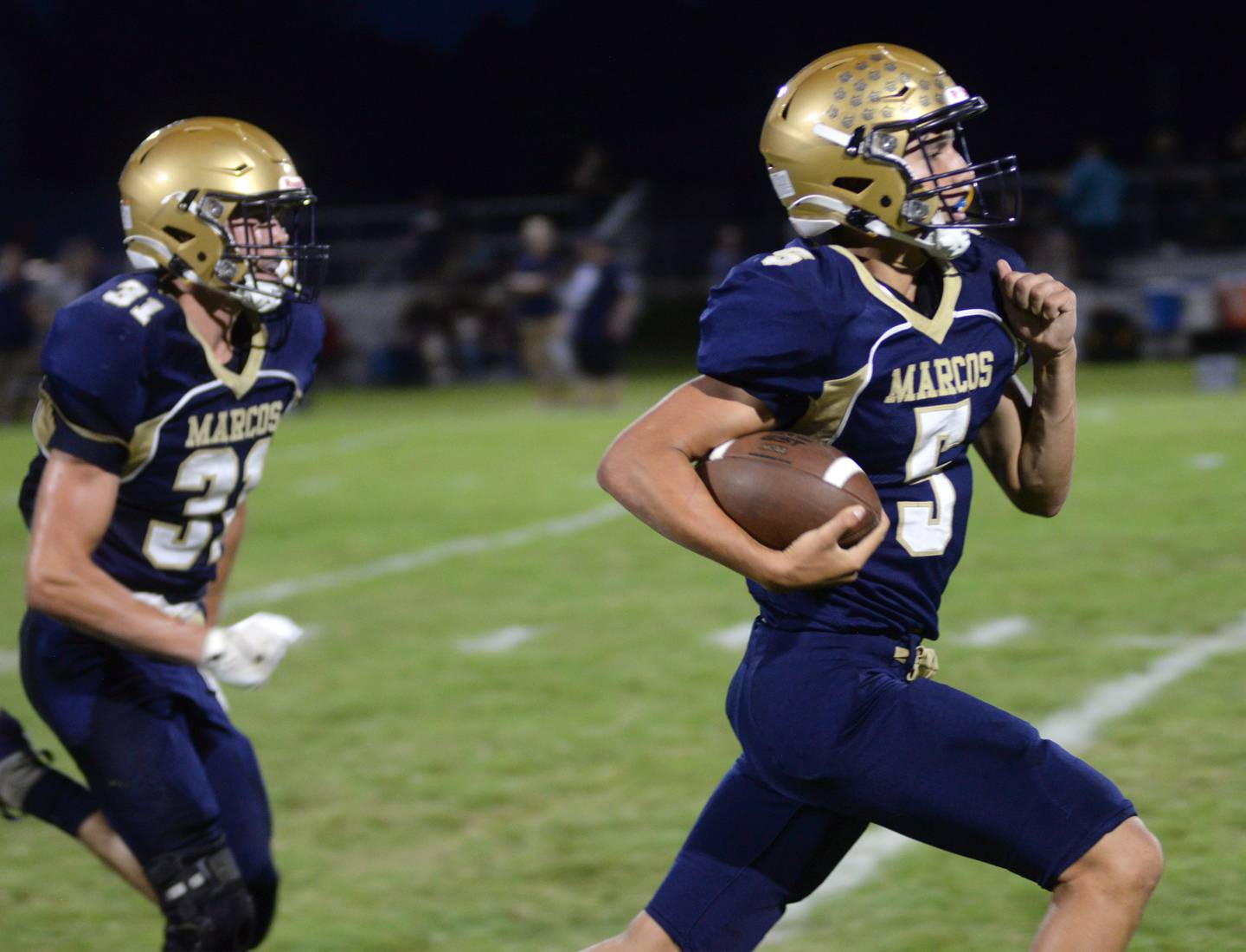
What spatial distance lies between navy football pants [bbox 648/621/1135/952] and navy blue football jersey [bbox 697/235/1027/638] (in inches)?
2.9

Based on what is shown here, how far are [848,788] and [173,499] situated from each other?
1393mm

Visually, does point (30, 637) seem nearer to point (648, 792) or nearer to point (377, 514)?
point (648, 792)

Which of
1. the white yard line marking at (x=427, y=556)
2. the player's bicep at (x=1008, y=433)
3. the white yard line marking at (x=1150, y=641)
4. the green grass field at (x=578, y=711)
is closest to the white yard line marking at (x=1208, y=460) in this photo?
the green grass field at (x=578, y=711)

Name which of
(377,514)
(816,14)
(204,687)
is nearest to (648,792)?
(204,687)

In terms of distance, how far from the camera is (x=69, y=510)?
2.79 m

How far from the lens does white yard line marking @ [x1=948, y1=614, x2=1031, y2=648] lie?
18.4 feet

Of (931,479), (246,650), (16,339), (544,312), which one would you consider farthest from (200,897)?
(16,339)

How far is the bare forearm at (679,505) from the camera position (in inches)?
91.5

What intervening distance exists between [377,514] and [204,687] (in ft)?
20.2

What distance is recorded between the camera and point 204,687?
10.2ft

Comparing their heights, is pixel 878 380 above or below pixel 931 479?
above

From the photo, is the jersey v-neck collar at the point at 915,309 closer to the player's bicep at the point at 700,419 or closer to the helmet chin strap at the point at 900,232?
the helmet chin strap at the point at 900,232

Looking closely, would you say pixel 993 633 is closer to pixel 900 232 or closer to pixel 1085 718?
pixel 1085 718

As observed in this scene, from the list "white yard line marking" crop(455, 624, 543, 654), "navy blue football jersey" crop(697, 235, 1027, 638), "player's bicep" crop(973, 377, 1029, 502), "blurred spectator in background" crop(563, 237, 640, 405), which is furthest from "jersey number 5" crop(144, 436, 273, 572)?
"blurred spectator in background" crop(563, 237, 640, 405)
